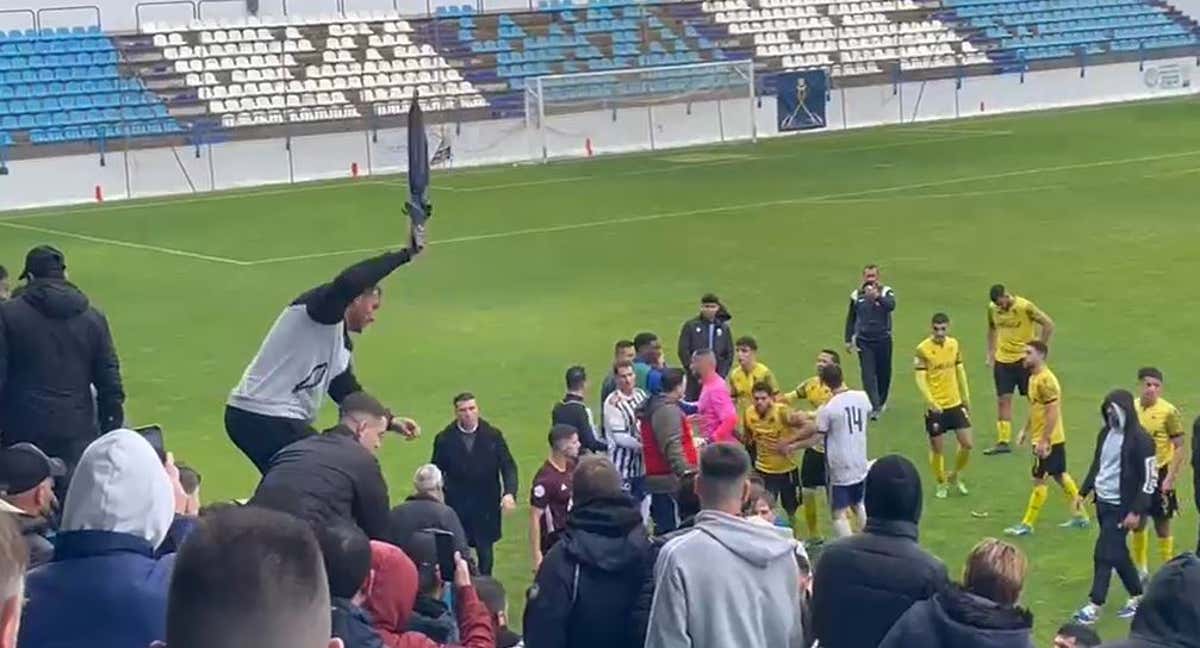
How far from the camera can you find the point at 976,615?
19.2 feet

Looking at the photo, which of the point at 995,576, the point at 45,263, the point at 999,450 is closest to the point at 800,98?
the point at 999,450

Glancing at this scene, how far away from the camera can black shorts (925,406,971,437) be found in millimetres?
15891

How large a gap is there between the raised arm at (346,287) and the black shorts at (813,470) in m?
6.31

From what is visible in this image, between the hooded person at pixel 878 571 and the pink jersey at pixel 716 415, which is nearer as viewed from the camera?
the hooded person at pixel 878 571

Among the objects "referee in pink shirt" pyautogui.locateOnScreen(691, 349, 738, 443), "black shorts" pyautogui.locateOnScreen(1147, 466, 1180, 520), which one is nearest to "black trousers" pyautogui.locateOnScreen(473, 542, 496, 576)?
"referee in pink shirt" pyautogui.locateOnScreen(691, 349, 738, 443)

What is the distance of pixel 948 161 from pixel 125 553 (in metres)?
38.9

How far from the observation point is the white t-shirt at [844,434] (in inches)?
535

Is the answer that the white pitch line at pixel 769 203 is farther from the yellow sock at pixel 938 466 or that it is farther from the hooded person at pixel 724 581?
the hooded person at pixel 724 581

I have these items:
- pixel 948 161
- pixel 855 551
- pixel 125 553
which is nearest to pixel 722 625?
pixel 855 551

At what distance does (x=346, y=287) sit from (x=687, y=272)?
19608 mm

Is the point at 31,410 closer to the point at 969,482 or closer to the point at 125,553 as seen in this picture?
the point at 125,553

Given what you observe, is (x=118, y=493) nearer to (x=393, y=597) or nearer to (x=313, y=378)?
(x=393, y=597)

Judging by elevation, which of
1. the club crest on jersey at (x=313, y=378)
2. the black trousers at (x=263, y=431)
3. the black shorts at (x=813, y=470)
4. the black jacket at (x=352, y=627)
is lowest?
→ the black shorts at (x=813, y=470)

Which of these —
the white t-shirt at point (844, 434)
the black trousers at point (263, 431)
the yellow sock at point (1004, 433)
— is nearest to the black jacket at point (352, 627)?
the black trousers at point (263, 431)
